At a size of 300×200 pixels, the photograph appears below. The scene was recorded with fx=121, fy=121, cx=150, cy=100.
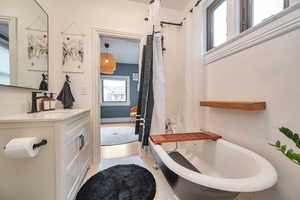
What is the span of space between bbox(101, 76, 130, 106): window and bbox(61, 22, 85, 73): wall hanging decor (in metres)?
3.43

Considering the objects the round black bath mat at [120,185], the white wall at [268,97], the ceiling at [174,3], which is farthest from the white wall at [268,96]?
the ceiling at [174,3]

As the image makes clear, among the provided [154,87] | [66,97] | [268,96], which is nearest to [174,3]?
[154,87]

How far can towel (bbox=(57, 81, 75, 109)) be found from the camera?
5.70 ft

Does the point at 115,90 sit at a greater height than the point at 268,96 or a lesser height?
greater

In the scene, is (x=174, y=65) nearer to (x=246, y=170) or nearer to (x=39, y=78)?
(x=246, y=170)

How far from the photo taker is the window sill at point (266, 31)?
82 centimetres

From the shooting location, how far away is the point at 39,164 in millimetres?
942

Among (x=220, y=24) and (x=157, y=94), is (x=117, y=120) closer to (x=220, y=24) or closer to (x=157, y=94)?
(x=157, y=94)

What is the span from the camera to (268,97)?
990 mm

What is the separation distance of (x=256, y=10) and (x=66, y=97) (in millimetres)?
2471

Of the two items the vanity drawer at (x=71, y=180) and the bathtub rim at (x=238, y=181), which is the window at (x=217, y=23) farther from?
the vanity drawer at (x=71, y=180)

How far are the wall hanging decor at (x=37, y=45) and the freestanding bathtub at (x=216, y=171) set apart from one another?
1708 millimetres

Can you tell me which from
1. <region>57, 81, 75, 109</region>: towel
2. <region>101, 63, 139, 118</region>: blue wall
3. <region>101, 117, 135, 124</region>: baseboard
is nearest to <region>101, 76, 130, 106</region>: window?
<region>101, 63, 139, 118</region>: blue wall

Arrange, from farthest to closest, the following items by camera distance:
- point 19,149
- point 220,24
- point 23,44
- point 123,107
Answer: point 123,107, point 220,24, point 23,44, point 19,149
